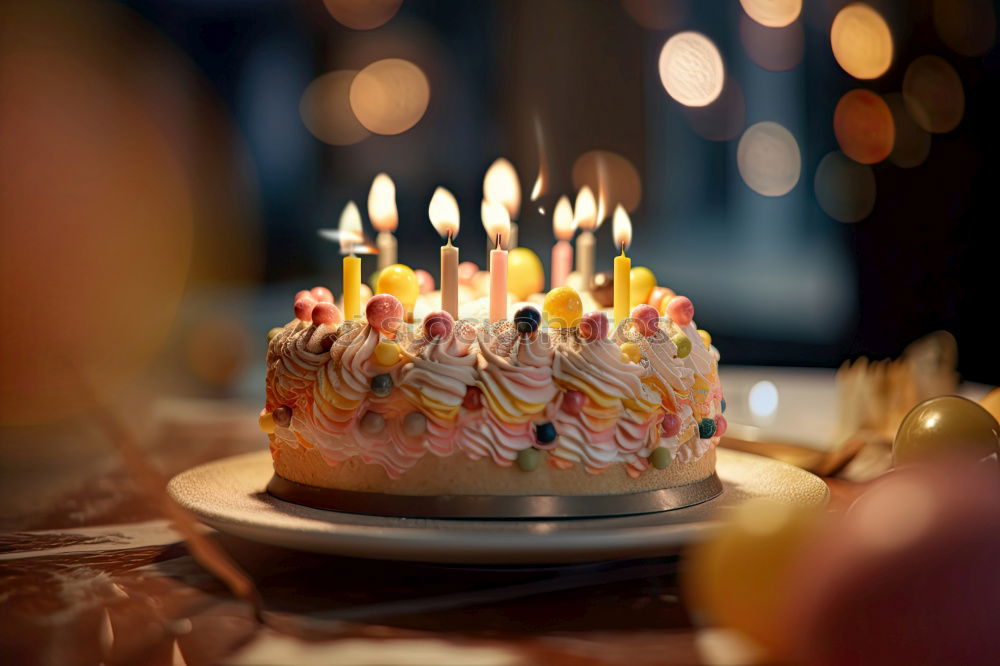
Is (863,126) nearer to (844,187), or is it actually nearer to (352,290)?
(844,187)

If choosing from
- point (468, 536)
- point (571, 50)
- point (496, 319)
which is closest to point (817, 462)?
point (496, 319)

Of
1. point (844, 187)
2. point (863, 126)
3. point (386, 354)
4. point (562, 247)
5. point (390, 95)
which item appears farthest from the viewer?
point (390, 95)

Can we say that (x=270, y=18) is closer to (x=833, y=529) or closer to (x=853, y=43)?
(x=853, y=43)

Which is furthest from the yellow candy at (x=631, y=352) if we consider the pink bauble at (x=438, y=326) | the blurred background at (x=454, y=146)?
the blurred background at (x=454, y=146)

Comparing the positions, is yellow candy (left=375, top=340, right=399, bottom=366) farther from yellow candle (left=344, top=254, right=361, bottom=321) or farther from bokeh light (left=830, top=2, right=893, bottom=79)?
bokeh light (left=830, top=2, right=893, bottom=79)

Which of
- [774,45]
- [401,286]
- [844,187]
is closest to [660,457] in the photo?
[401,286]

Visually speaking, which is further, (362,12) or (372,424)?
(362,12)
